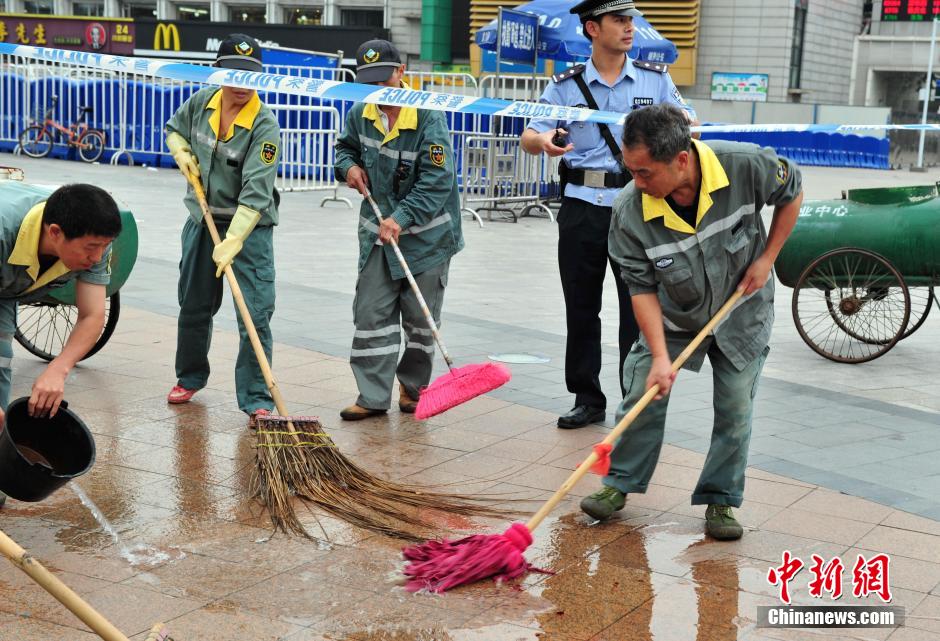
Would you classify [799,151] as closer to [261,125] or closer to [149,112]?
[149,112]

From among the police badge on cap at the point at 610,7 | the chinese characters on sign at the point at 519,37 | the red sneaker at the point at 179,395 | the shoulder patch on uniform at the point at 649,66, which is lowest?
the red sneaker at the point at 179,395

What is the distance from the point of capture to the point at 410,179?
579 centimetres

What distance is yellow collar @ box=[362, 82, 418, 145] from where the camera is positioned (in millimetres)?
5703


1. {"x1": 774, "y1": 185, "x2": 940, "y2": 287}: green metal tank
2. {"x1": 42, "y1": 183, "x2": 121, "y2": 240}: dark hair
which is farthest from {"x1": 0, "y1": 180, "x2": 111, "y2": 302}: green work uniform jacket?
{"x1": 774, "y1": 185, "x2": 940, "y2": 287}: green metal tank

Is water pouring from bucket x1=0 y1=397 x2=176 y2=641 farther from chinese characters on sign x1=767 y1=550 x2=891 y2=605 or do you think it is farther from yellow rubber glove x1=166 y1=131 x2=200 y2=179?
chinese characters on sign x1=767 y1=550 x2=891 y2=605

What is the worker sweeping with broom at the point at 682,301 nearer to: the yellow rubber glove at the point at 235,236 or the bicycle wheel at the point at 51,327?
the yellow rubber glove at the point at 235,236

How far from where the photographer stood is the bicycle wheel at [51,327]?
6691 millimetres

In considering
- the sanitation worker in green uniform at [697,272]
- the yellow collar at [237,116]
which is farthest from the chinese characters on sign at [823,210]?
the yellow collar at [237,116]

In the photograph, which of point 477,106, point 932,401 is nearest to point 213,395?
point 477,106

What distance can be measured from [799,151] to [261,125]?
25.7 metres

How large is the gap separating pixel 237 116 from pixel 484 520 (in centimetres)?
239

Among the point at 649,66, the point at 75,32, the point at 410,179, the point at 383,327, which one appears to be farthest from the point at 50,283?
the point at 75,32

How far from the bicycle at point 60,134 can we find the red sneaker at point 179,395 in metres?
16.2

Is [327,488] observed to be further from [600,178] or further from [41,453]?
[600,178]
